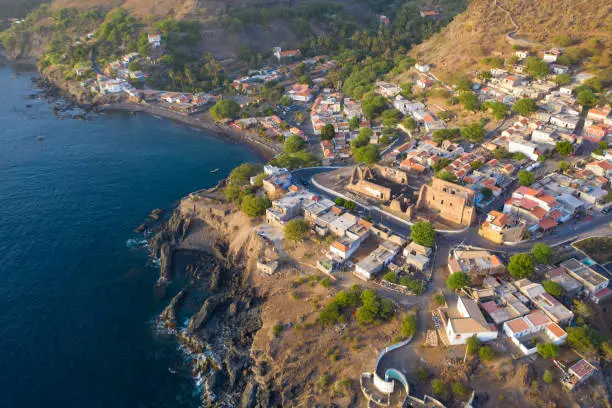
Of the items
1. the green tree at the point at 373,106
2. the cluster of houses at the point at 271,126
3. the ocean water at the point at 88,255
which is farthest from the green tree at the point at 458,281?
the green tree at the point at 373,106

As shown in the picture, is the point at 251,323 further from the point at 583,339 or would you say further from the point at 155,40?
the point at 155,40

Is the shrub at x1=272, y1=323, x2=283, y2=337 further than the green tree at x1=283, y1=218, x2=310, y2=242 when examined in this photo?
No

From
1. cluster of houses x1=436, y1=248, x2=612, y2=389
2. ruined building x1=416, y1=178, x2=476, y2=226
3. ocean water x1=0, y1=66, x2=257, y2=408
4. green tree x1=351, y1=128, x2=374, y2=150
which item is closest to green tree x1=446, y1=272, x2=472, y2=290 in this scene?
cluster of houses x1=436, y1=248, x2=612, y2=389

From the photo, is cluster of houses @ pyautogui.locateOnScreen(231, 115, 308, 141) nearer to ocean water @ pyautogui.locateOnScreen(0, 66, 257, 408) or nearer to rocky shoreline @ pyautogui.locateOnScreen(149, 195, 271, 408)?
ocean water @ pyautogui.locateOnScreen(0, 66, 257, 408)

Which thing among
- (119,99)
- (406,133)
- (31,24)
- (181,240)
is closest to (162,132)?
(119,99)

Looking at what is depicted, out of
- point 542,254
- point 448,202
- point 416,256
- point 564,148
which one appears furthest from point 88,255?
point 564,148

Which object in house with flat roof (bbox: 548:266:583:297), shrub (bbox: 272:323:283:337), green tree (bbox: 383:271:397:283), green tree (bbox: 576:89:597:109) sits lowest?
shrub (bbox: 272:323:283:337)

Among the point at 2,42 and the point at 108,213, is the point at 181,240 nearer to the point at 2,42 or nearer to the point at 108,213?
the point at 108,213
